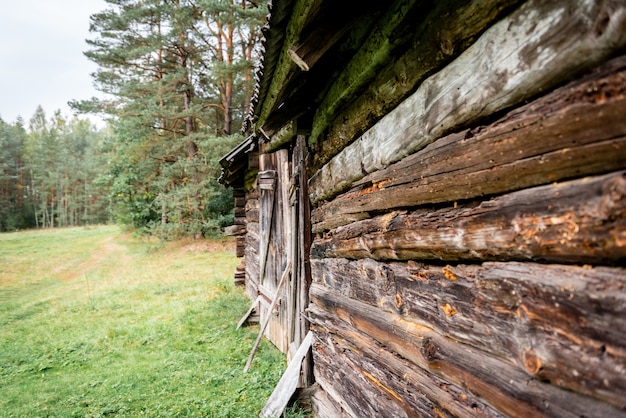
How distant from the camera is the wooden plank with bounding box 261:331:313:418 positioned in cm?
380

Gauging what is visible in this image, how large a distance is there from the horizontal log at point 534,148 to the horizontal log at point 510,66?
0.15 feet

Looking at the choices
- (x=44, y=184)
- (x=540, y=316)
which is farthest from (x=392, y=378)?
(x=44, y=184)

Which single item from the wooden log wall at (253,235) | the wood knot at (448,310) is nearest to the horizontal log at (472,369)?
the wood knot at (448,310)

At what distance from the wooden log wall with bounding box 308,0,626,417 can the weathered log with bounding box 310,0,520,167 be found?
0.20ft

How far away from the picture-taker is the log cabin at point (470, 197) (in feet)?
2.88

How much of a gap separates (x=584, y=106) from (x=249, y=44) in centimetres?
1774

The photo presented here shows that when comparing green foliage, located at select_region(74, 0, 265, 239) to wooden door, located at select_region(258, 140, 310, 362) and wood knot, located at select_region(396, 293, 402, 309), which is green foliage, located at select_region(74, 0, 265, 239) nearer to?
wooden door, located at select_region(258, 140, 310, 362)

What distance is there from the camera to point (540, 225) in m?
1.03

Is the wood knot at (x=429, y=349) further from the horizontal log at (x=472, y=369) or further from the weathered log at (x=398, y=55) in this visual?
the weathered log at (x=398, y=55)

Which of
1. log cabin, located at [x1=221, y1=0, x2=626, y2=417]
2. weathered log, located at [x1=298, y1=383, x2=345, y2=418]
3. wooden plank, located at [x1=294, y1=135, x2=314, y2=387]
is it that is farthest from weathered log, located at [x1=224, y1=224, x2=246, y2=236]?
log cabin, located at [x1=221, y1=0, x2=626, y2=417]

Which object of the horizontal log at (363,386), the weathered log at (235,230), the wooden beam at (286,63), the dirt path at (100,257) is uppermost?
the wooden beam at (286,63)

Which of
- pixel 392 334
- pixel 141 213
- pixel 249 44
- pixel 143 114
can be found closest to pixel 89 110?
pixel 143 114

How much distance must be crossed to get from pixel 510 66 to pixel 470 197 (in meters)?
0.46

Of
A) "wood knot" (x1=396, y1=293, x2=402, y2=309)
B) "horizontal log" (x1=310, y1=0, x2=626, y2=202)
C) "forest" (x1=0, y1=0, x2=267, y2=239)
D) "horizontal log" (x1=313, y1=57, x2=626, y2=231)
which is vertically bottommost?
"wood knot" (x1=396, y1=293, x2=402, y2=309)
